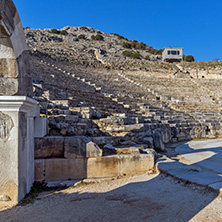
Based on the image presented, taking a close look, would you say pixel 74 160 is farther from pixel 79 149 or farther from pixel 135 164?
pixel 135 164

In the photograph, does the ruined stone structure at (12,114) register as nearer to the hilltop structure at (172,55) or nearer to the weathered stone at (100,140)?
the weathered stone at (100,140)

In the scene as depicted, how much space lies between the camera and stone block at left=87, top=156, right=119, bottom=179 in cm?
441

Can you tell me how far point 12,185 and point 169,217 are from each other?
2.32 m

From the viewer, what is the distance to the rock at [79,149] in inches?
173

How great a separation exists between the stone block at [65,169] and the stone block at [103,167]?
12 cm

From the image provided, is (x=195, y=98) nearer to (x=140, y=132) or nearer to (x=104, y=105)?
(x=104, y=105)

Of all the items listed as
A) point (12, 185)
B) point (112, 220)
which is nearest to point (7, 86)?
point (12, 185)

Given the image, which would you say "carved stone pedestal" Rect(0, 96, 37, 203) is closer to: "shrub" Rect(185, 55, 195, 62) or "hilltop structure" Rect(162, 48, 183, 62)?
"hilltop structure" Rect(162, 48, 183, 62)

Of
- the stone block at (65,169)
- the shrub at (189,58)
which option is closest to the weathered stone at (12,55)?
the stone block at (65,169)

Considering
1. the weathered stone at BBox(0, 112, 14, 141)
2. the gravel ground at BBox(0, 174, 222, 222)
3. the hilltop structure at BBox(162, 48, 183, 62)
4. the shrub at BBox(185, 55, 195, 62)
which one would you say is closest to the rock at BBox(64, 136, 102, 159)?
the gravel ground at BBox(0, 174, 222, 222)

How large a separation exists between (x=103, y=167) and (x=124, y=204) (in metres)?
1.34

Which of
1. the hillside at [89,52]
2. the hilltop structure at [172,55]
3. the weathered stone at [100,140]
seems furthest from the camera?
the hilltop structure at [172,55]

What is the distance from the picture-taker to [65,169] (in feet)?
14.3

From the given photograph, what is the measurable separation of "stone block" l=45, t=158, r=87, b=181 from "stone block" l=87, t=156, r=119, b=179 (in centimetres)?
12
